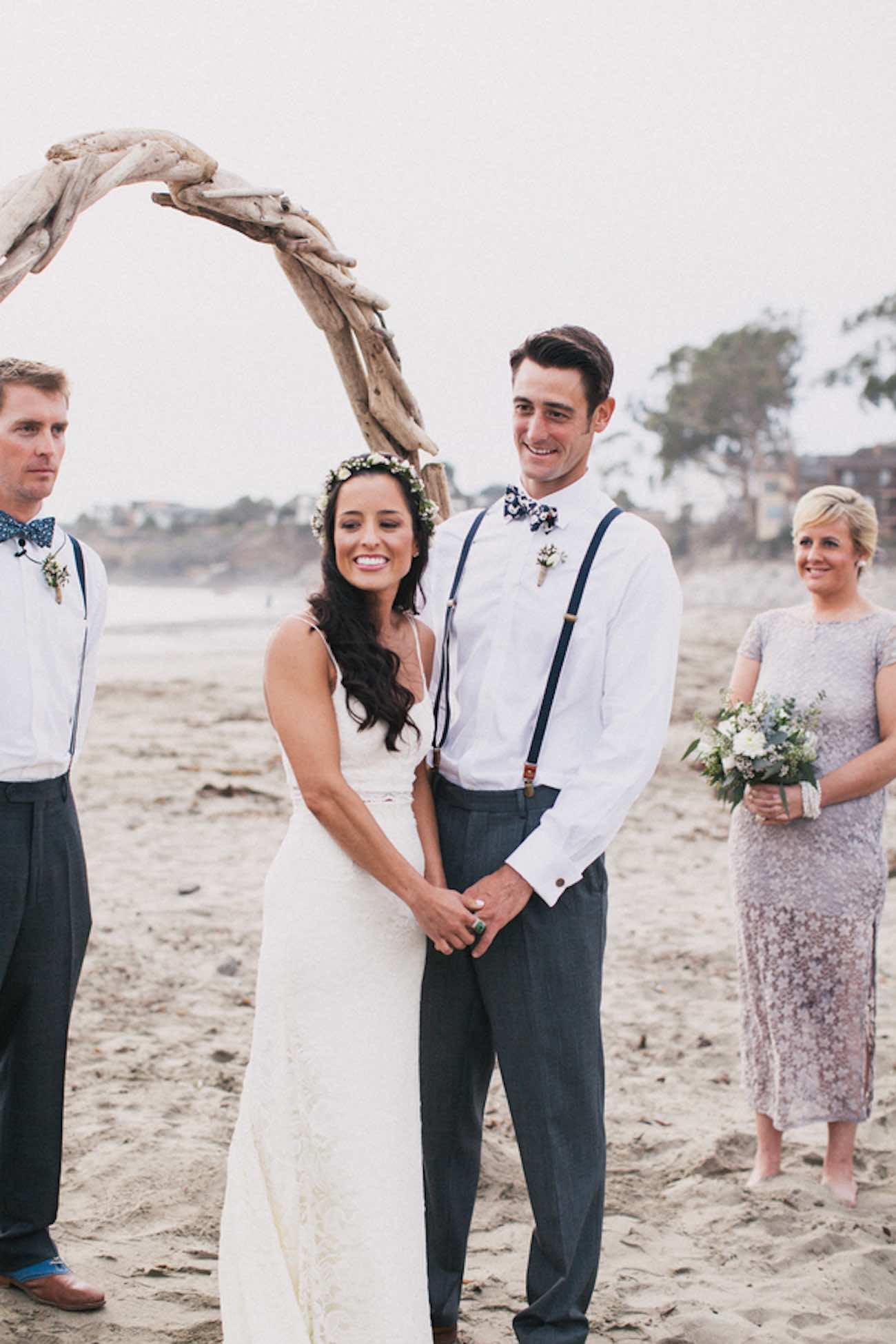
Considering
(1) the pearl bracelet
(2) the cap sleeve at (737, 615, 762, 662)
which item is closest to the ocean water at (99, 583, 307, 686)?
(2) the cap sleeve at (737, 615, 762, 662)

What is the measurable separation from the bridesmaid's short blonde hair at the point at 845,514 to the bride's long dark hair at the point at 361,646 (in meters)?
1.83

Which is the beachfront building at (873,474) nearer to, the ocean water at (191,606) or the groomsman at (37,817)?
the ocean water at (191,606)

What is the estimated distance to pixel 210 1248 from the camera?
12.4 ft

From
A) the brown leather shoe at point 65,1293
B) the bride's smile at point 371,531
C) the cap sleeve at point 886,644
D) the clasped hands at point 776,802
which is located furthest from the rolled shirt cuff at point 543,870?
the cap sleeve at point 886,644

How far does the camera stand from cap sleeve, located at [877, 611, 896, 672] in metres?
4.27

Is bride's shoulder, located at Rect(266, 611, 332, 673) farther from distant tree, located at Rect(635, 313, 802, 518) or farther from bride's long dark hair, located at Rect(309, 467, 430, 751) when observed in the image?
distant tree, located at Rect(635, 313, 802, 518)

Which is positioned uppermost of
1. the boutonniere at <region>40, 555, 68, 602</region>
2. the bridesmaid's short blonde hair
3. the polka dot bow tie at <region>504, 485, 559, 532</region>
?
the bridesmaid's short blonde hair

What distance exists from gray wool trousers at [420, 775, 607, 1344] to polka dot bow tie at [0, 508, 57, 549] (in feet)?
4.26

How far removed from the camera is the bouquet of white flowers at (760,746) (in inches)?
163

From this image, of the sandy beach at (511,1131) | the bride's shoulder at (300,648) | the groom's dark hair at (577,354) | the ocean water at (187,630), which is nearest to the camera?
the bride's shoulder at (300,648)

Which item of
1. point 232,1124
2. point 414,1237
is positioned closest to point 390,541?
point 414,1237

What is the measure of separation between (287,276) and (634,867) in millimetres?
5611

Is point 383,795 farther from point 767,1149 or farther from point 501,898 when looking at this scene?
point 767,1149

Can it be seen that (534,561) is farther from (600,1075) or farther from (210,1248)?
(210,1248)
